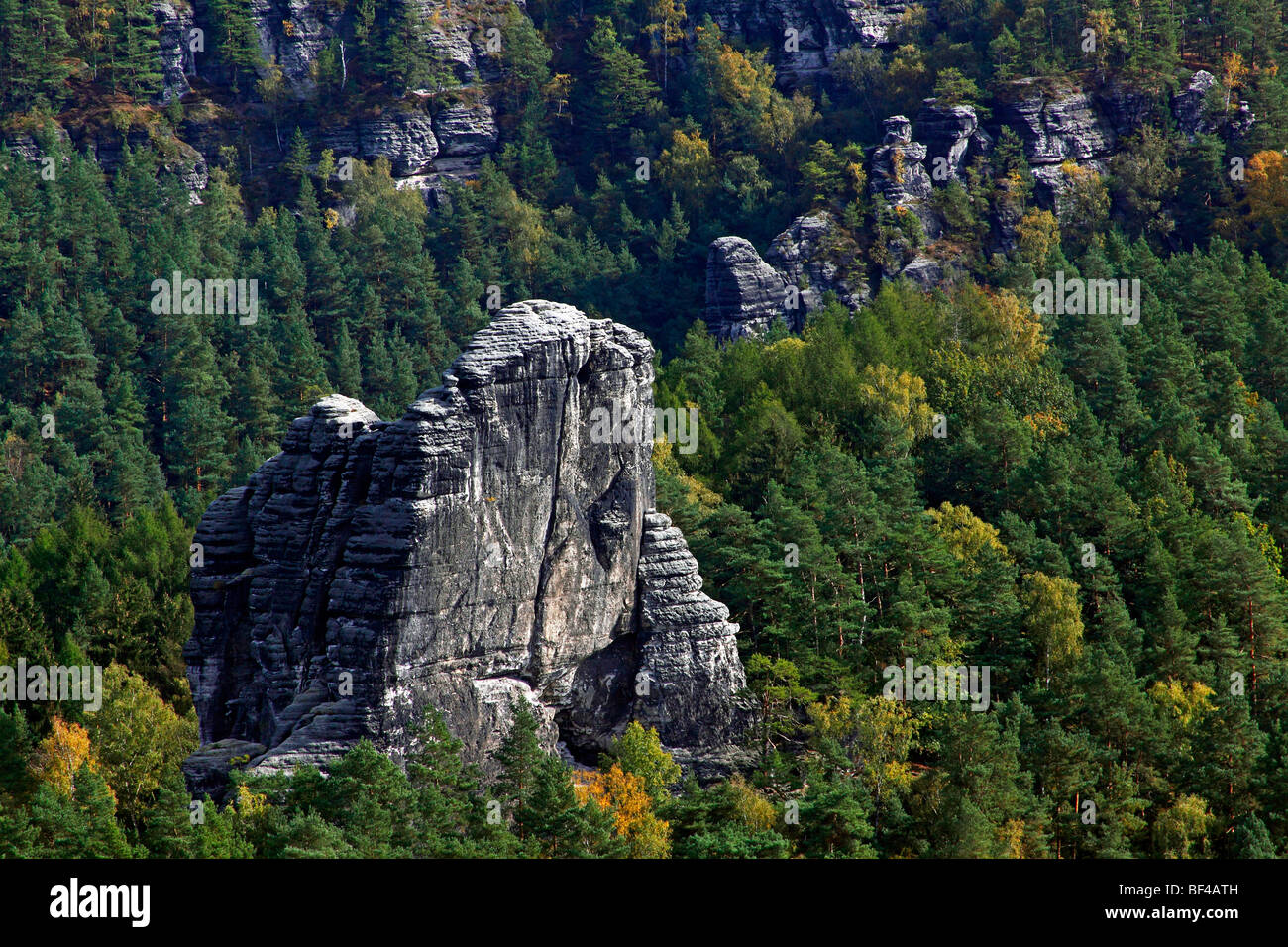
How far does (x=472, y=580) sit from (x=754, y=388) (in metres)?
37.0

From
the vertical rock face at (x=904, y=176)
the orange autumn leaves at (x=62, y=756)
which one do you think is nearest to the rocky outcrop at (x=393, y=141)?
the vertical rock face at (x=904, y=176)

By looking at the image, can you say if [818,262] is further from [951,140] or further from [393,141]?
[393,141]

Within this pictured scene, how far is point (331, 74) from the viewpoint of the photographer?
151m

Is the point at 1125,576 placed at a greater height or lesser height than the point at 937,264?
lesser

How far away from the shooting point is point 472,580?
2015 inches

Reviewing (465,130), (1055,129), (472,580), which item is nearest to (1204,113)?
(1055,129)

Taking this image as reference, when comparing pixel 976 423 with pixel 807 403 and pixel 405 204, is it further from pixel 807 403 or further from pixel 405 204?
pixel 405 204

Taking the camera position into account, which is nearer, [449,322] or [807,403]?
[807,403]

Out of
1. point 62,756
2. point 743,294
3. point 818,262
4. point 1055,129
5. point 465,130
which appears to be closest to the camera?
point 62,756

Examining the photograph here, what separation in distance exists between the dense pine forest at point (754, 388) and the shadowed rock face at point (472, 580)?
7.20 ft

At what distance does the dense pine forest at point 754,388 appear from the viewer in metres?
50.2

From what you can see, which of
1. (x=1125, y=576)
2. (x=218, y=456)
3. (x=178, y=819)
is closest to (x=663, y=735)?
(x=178, y=819)

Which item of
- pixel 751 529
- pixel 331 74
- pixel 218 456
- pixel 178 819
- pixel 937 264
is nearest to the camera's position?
pixel 178 819

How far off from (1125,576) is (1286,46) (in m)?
73.9
